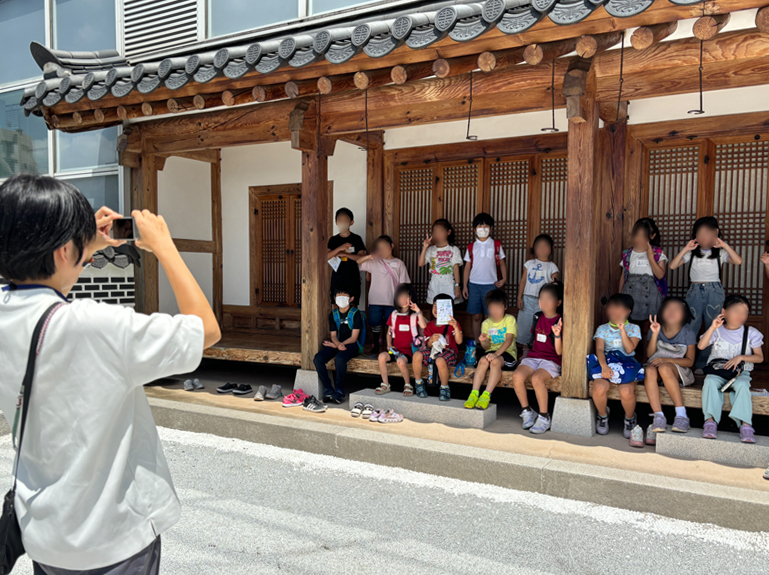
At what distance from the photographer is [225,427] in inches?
236

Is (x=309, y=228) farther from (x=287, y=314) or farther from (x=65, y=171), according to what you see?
(x=65, y=171)

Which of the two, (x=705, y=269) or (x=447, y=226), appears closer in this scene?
(x=705, y=269)

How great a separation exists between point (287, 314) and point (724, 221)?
19.6ft

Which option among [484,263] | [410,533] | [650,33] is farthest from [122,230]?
[484,263]

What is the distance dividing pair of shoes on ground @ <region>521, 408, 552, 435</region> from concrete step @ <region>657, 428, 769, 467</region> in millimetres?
949

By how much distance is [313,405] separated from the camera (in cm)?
621

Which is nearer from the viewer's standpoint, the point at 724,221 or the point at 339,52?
the point at 339,52

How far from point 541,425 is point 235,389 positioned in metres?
3.64

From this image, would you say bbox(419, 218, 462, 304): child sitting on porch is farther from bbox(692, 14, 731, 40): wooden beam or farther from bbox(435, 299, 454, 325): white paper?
bbox(692, 14, 731, 40): wooden beam

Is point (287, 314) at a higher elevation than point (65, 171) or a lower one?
lower

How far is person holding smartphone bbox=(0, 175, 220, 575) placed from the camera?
144cm

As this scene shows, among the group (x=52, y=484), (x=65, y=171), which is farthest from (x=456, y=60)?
(x=65, y=171)

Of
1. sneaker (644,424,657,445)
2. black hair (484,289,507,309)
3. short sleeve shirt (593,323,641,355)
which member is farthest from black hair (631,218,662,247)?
sneaker (644,424,657,445)

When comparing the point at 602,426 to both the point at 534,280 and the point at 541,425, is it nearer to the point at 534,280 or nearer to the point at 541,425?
the point at 541,425
